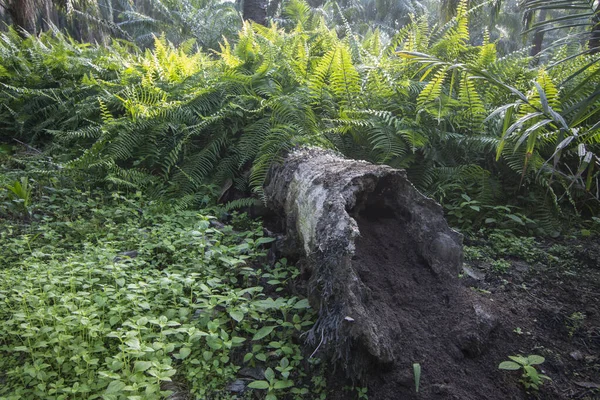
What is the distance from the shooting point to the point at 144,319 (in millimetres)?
1871

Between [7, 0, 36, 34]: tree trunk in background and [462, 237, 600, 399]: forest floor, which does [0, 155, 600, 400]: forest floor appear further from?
[7, 0, 36, 34]: tree trunk in background

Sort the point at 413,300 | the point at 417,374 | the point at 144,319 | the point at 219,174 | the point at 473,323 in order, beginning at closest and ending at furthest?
1. the point at 417,374
2. the point at 144,319
3. the point at 473,323
4. the point at 413,300
5. the point at 219,174

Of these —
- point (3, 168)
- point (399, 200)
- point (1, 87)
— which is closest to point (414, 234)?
point (399, 200)

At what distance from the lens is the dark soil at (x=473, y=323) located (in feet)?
5.80

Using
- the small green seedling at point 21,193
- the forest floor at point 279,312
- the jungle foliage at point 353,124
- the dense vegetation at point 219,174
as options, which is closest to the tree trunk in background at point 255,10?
the dense vegetation at point 219,174

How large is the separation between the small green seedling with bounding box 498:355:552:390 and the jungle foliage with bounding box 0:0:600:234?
5.46ft

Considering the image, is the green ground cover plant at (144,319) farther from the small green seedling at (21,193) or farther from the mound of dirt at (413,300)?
the small green seedling at (21,193)

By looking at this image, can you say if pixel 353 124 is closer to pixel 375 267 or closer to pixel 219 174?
pixel 219 174

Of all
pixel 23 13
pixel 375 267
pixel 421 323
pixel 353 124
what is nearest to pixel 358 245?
pixel 375 267

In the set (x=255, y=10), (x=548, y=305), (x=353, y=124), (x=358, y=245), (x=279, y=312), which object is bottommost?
(x=548, y=305)

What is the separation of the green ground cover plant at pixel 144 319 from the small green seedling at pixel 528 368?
2.92 ft

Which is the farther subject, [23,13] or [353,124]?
[23,13]

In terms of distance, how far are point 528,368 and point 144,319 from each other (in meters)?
1.69

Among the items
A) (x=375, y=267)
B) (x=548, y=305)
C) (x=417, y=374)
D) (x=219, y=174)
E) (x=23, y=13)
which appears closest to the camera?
(x=417, y=374)
